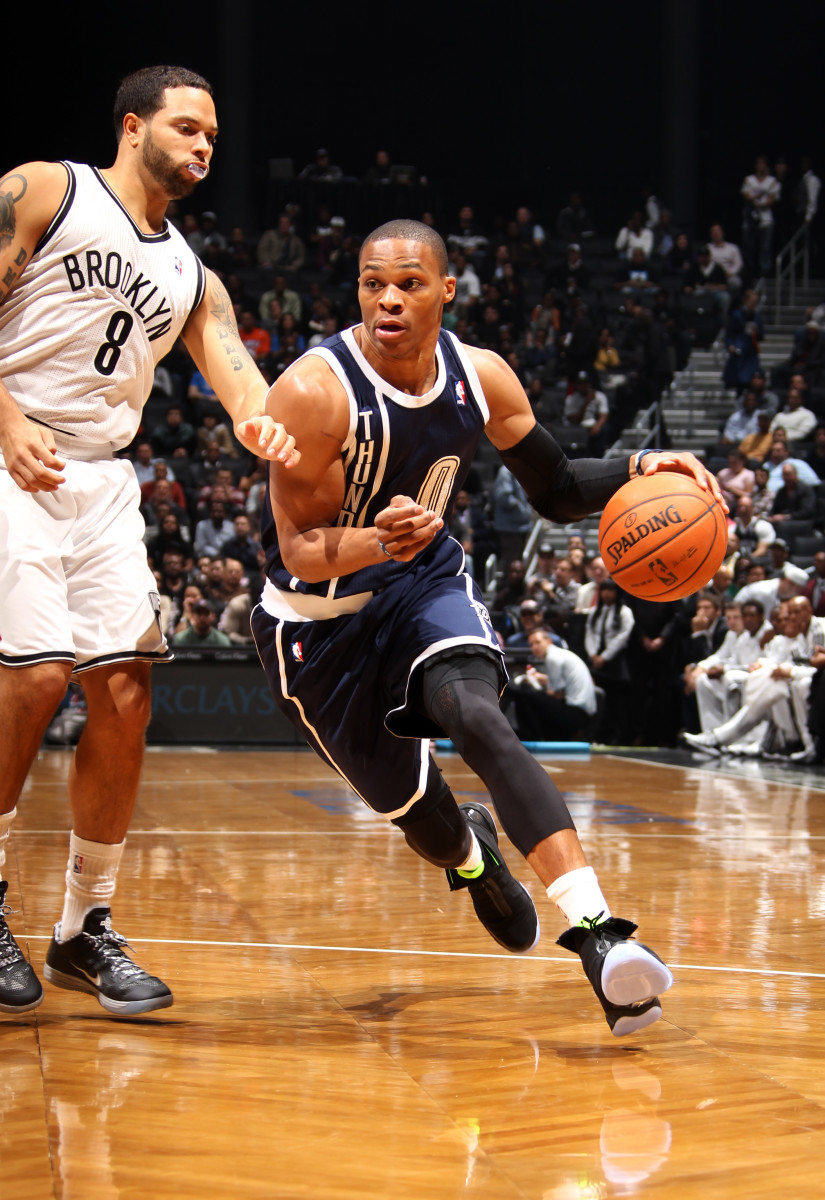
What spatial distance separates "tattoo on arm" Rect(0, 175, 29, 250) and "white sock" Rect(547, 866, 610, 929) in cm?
187

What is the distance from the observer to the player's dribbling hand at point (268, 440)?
2.67m

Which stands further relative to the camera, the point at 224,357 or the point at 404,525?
the point at 224,357

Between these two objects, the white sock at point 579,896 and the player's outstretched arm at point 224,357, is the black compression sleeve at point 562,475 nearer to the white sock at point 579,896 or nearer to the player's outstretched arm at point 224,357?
the player's outstretched arm at point 224,357

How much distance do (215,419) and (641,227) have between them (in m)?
7.82

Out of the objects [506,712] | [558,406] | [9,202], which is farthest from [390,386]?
[558,406]

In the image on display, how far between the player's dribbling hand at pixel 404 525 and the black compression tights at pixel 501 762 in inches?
14.4

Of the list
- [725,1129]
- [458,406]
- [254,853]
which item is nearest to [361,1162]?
[725,1129]

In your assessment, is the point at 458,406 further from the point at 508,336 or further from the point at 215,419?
the point at 508,336

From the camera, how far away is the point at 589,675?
11117mm

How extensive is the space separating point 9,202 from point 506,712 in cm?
847

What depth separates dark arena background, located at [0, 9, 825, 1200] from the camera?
2178mm

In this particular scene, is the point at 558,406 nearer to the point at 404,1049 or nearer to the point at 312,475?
the point at 312,475

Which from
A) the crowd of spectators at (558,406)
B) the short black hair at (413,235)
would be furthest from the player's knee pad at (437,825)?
the crowd of spectators at (558,406)

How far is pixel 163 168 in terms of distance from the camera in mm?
3115
